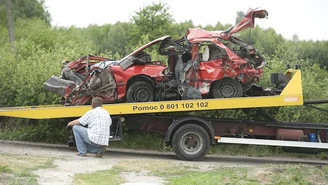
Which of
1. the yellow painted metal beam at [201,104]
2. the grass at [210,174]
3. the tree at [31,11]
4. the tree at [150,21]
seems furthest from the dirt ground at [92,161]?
the tree at [31,11]

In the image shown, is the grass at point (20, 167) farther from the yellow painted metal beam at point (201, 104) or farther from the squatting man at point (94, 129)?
the yellow painted metal beam at point (201, 104)

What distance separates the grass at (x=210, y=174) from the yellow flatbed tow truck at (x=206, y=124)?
4.08 feet

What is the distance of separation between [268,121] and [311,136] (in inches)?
42.0

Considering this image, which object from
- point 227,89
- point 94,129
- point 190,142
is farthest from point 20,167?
point 227,89

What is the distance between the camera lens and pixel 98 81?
13.7 metres

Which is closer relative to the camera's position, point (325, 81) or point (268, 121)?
point (268, 121)

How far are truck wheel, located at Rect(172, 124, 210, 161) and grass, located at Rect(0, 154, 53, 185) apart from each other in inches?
118

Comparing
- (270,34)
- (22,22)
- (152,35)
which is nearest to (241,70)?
(152,35)

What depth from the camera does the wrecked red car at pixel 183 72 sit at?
1353 cm

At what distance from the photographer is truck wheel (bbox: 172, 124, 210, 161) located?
13352mm

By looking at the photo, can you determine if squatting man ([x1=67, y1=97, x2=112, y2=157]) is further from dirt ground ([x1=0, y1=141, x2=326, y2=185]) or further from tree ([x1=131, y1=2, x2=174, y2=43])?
tree ([x1=131, y1=2, x2=174, y2=43])

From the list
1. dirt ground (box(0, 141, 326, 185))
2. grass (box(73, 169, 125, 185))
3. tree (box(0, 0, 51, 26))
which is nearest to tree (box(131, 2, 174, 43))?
tree (box(0, 0, 51, 26))

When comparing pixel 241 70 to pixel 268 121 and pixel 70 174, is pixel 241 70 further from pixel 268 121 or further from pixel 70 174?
pixel 70 174

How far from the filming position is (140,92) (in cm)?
1375
